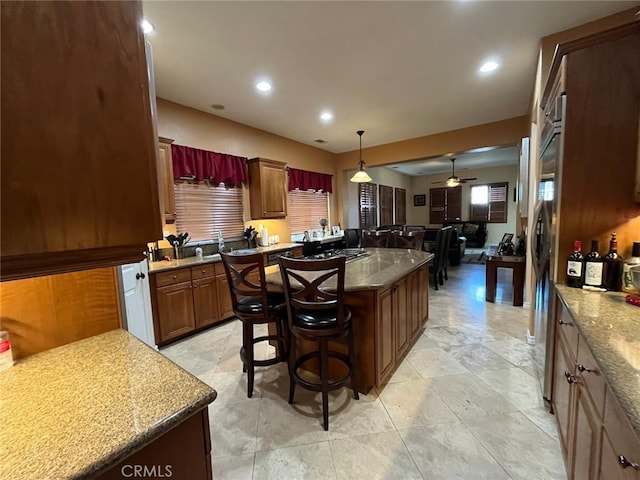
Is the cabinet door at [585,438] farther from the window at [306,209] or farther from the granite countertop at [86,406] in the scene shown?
the window at [306,209]

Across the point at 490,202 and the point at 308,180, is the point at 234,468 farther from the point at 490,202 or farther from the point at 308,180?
the point at 490,202

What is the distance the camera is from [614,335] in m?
1.07

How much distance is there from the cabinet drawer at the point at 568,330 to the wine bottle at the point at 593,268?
19cm

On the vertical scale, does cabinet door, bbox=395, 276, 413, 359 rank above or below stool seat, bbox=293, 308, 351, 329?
below

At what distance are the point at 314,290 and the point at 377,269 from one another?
84cm

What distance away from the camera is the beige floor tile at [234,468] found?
1.53 m

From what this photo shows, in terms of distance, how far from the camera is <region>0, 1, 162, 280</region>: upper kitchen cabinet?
51 centimetres

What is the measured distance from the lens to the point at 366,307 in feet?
6.66

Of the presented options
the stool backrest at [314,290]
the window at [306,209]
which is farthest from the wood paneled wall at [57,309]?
the window at [306,209]

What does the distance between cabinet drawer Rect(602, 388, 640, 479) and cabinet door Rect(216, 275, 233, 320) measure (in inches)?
131

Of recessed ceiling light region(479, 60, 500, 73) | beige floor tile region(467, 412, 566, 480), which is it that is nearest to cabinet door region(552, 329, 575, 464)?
beige floor tile region(467, 412, 566, 480)

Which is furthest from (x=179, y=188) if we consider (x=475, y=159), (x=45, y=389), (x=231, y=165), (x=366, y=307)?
(x=475, y=159)

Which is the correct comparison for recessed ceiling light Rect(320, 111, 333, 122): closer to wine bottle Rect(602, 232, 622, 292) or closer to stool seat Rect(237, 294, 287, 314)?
stool seat Rect(237, 294, 287, 314)

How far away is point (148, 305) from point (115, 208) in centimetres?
252
